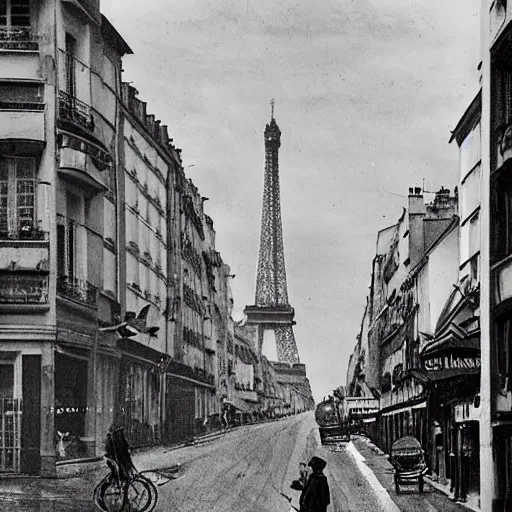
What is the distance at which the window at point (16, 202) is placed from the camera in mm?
22328

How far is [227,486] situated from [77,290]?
216 inches

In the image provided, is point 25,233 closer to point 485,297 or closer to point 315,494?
point 315,494

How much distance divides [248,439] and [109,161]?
10.7 metres

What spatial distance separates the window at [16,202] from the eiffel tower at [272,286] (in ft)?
15.0

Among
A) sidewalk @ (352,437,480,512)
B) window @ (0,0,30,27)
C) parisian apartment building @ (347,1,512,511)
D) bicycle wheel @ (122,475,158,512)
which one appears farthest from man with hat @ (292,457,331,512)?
window @ (0,0,30,27)

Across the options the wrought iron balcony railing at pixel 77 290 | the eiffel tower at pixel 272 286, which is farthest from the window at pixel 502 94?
the wrought iron balcony railing at pixel 77 290

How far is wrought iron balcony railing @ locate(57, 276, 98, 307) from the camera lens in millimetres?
22484

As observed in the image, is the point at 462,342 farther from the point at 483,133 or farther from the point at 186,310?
the point at 186,310

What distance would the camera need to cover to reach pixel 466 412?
96.4ft

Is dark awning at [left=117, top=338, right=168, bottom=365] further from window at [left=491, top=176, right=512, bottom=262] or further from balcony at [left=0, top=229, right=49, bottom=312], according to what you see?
window at [left=491, top=176, right=512, bottom=262]

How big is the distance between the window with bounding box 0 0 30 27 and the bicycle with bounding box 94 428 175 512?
7.13 m

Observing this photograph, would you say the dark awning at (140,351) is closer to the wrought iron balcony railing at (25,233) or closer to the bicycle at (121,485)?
the bicycle at (121,485)

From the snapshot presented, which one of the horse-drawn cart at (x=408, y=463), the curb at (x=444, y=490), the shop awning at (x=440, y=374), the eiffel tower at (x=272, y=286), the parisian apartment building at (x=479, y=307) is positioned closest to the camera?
the parisian apartment building at (x=479, y=307)

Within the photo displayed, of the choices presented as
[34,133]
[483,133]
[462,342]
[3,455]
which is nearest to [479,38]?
[483,133]
